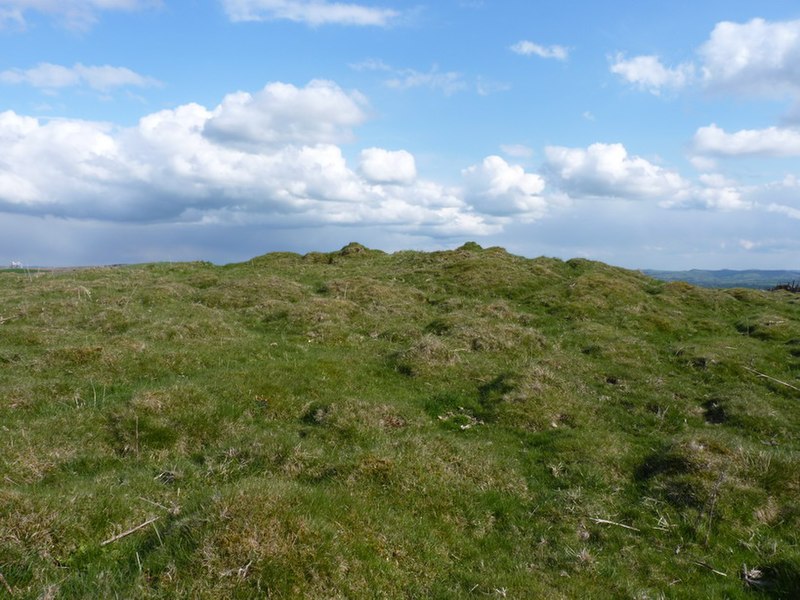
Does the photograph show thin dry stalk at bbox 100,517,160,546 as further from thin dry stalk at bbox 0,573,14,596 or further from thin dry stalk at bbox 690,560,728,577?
thin dry stalk at bbox 690,560,728,577

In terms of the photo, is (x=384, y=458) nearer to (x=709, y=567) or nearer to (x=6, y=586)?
(x=709, y=567)

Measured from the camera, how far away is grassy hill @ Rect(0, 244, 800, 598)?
350 inches

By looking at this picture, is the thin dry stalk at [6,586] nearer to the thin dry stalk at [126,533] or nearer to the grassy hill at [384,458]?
the grassy hill at [384,458]

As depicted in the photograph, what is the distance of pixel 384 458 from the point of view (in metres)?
13.5

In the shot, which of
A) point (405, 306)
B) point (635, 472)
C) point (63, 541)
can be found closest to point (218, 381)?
point (63, 541)

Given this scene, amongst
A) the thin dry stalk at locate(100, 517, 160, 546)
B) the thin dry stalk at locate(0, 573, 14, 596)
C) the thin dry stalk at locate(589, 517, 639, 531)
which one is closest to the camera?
the thin dry stalk at locate(0, 573, 14, 596)

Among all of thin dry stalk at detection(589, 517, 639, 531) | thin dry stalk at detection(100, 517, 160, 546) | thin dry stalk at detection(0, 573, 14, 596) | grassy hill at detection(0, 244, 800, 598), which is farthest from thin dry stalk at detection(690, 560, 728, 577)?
thin dry stalk at detection(0, 573, 14, 596)

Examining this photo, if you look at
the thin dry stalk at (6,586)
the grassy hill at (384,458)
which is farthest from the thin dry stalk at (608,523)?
the thin dry stalk at (6,586)

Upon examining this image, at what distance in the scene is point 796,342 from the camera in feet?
109

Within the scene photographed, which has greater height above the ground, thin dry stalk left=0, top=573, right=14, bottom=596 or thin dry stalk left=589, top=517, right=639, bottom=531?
thin dry stalk left=0, top=573, right=14, bottom=596

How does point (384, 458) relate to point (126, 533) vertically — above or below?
below

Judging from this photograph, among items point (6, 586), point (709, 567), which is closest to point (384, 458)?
point (709, 567)

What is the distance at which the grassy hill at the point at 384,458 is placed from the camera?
Answer: 8.88 meters

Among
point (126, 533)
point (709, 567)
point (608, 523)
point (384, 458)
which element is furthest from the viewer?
point (384, 458)
